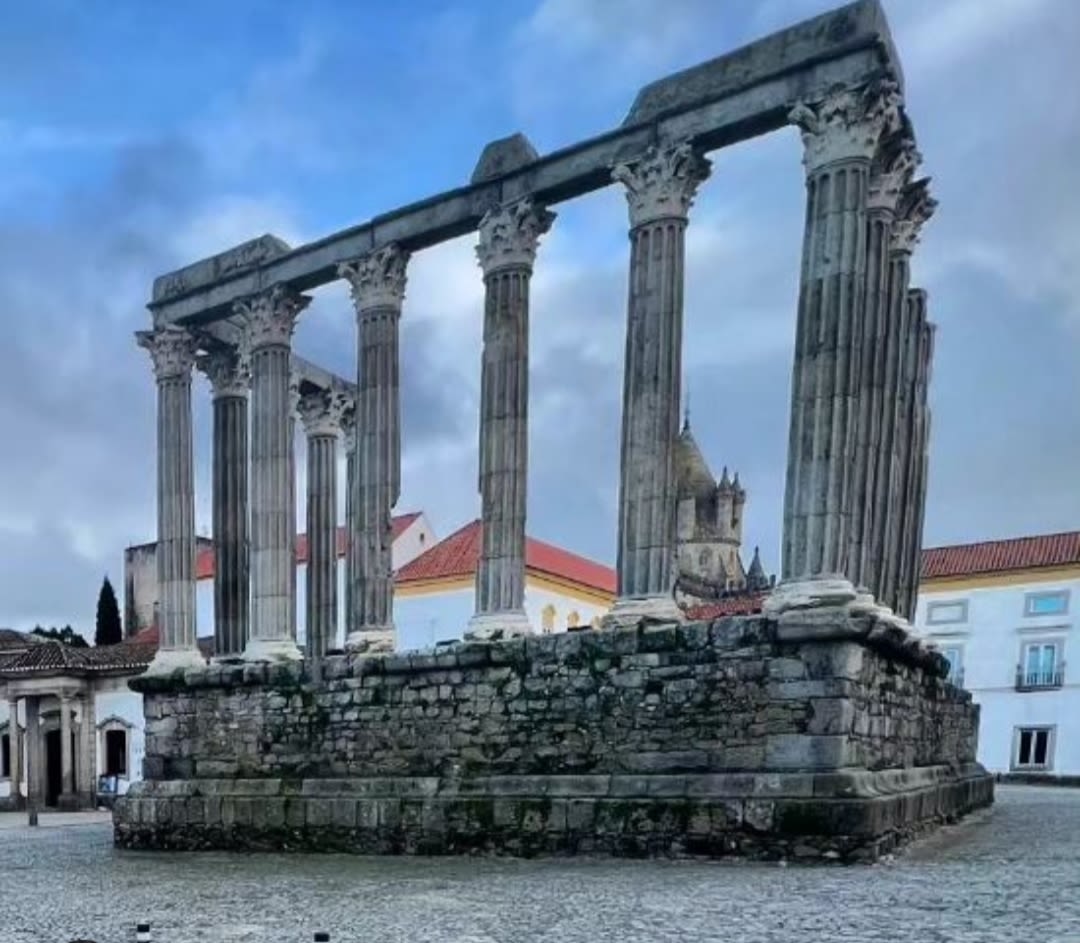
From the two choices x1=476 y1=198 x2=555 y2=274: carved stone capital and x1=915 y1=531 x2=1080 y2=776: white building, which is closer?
x1=476 y1=198 x2=555 y2=274: carved stone capital

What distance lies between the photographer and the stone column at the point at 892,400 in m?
14.1

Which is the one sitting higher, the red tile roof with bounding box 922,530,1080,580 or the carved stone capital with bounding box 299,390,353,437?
the carved stone capital with bounding box 299,390,353,437

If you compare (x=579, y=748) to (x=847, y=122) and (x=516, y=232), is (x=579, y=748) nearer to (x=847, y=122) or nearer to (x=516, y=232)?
(x=516, y=232)

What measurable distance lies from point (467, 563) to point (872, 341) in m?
26.3

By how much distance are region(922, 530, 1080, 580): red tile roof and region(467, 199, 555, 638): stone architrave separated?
26.2 metres

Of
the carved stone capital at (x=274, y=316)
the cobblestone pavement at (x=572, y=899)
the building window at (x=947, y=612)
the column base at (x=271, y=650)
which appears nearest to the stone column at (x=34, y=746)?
the column base at (x=271, y=650)

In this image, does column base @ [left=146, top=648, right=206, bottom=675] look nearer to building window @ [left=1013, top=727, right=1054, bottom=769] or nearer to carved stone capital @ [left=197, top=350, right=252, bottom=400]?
carved stone capital @ [left=197, top=350, right=252, bottom=400]

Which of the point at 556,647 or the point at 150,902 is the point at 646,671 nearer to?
the point at 556,647

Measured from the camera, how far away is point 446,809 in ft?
45.0

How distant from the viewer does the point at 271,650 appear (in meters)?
17.2

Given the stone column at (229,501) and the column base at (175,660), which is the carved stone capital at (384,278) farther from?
the column base at (175,660)

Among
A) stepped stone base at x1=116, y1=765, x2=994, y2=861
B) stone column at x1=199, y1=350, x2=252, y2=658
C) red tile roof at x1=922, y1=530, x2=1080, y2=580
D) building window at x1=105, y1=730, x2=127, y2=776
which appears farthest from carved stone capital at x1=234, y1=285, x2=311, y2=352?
red tile roof at x1=922, y1=530, x2=1080, y2=580

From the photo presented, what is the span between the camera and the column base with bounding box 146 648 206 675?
710 inches

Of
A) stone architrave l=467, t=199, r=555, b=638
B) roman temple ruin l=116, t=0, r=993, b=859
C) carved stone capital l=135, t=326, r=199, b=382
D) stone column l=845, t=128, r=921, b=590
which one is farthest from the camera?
carved stone capital l=135, t=326, r=199, b=382
